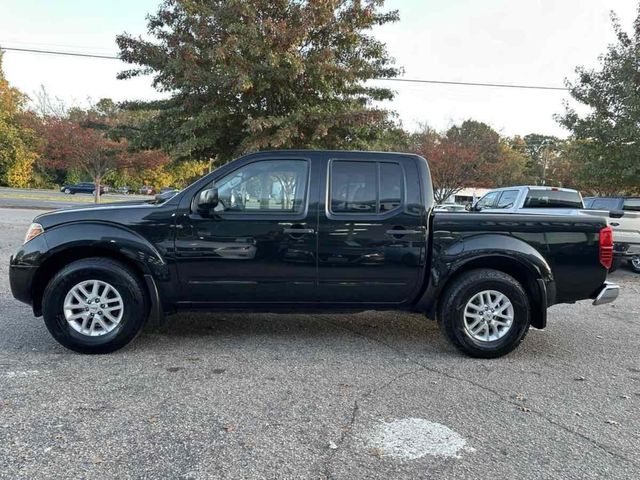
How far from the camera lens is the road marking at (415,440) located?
2861 millimetres

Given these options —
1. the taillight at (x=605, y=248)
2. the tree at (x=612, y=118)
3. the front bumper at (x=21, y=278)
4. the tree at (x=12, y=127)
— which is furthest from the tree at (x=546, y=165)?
the front bumper at (x=21, y=278)

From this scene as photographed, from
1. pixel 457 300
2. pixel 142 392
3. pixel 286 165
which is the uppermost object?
pixel 286 165

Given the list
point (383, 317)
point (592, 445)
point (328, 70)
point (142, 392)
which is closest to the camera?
point (592, 445)

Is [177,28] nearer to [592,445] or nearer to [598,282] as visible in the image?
[598,282]

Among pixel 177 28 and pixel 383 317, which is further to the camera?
pixel 177 28

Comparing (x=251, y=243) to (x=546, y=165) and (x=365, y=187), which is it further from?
(x=546, y=165)

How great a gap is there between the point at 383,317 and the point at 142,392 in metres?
3.22

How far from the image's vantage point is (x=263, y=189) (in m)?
4.55

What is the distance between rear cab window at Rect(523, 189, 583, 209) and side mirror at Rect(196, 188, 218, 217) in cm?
779

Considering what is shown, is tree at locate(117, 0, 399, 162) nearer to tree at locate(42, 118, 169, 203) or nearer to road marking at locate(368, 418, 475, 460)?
road marking at locate(368, 418, 475, 460)

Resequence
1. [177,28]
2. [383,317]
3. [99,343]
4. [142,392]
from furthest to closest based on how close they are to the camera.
Result: [177,28]
[383,317]
[99,343]
[142,392]

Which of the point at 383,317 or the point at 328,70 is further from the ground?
the point at 328,70

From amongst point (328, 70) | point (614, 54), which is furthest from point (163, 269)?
point (614, 54)

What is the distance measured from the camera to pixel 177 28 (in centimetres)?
1158
